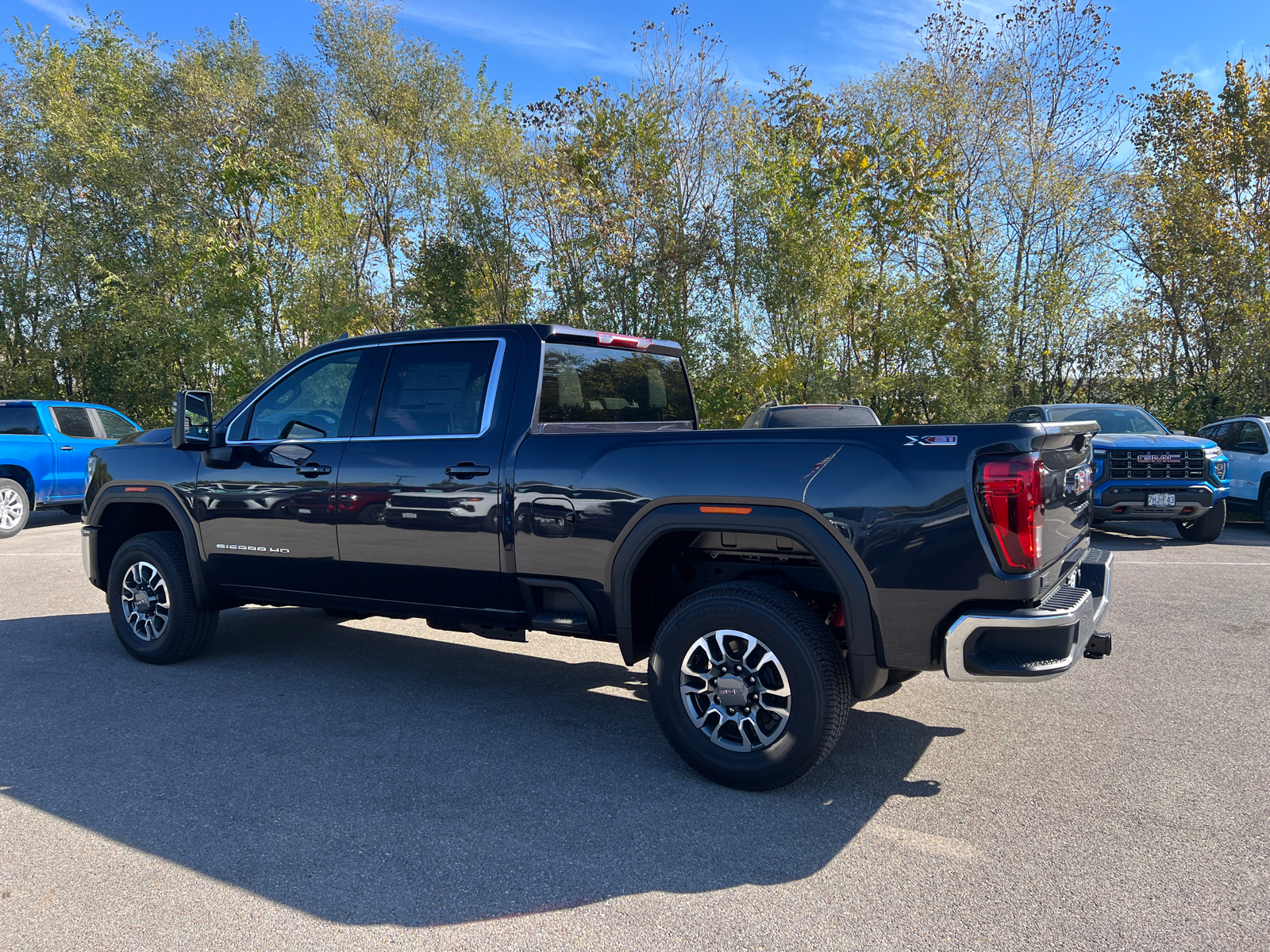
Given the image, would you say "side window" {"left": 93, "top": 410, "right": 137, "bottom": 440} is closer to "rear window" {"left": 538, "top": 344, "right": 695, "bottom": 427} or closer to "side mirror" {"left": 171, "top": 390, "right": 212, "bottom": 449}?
"side mirror" {"left": 171, "top": 390, "right": 212, "bottom": 449}

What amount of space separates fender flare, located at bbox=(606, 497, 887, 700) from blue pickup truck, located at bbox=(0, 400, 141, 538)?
11.4m

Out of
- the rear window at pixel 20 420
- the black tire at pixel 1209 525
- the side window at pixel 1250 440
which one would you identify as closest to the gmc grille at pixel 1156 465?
the black tire at pixel 1209 525

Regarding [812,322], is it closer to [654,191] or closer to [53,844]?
[654,191]

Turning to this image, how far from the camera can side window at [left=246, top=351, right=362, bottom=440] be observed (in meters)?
5.02

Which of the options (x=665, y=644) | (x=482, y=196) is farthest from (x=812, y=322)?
(x=665, y=644)

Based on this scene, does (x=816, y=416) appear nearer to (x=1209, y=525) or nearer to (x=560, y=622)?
(x=1209, y=525)

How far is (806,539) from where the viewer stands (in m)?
3.51

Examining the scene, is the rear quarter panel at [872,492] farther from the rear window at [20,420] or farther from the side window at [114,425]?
the side window at [114,425]

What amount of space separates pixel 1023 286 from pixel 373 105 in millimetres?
17272

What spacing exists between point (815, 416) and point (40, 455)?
11047 millimetres

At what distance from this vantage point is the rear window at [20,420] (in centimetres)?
1292

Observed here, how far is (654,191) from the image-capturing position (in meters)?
18.8

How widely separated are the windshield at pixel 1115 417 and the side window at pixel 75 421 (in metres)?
14.0

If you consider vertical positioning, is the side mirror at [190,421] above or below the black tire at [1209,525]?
above
